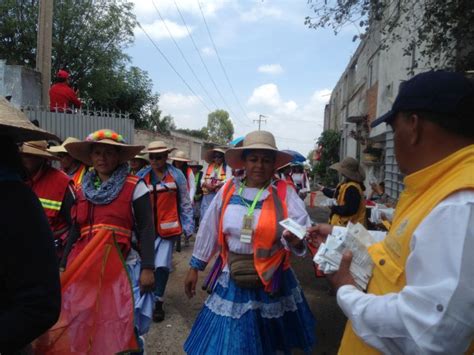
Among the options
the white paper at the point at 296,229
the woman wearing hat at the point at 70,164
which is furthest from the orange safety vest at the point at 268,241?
the woman wearing hat at the point at 70,164

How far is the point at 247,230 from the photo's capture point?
3133 mm

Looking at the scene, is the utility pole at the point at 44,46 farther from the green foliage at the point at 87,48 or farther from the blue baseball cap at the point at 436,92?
the green foliage at the point at 87,48

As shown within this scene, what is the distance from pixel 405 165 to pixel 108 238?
1.71 m

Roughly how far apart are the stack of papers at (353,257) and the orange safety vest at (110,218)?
1952 millimetres

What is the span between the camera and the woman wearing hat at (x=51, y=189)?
140 inches

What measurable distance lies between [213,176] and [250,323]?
605 cm

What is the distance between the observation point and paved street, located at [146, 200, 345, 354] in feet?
14.3

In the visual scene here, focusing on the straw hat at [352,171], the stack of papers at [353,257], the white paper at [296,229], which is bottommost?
the white paper at [296,229]

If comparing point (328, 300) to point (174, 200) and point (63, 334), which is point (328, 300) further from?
point (63, 334)

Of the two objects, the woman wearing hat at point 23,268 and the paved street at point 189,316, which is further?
the paved street at point 189,316

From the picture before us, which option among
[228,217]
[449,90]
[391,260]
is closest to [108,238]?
[228,217]

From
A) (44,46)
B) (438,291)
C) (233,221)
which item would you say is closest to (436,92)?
(438,291)

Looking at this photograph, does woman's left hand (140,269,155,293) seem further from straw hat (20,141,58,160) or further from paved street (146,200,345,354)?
straw hat (20,141,58,160)

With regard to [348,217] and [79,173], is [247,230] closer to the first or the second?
[348,217]
